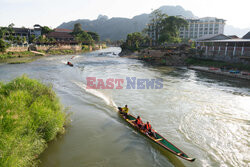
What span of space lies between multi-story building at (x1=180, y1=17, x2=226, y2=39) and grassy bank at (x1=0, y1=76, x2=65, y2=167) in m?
130

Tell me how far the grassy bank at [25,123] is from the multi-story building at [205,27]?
130 metres

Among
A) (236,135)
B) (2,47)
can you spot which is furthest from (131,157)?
(2,47)

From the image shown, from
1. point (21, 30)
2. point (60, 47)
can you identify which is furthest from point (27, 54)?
point (21, 30)

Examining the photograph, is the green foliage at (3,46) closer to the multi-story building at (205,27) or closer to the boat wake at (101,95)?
the boat wake at (101,95)

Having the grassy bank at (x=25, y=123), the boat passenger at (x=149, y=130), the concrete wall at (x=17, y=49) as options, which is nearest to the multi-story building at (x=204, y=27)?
the concrete wall at (x=17, y=49)

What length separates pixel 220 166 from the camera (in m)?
12.8

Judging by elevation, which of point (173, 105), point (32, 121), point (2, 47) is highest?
point (2, 47)

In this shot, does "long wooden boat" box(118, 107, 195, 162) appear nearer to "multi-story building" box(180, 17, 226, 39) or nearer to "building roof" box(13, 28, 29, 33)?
"building roof" box(13, 28, 29, 33)

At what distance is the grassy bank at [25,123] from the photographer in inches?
343

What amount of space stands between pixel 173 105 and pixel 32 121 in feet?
58.4

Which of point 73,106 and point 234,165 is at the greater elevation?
point 73,106

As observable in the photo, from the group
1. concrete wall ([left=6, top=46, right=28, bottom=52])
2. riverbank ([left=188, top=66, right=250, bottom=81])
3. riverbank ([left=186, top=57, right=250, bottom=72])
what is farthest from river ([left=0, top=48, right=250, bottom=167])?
concrete wall ([left=6, top=46, right=28, bottom=52])

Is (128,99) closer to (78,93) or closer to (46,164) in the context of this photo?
(78,93)

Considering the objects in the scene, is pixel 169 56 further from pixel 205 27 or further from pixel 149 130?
pixel 205 27
